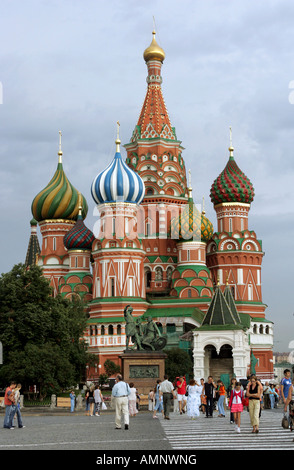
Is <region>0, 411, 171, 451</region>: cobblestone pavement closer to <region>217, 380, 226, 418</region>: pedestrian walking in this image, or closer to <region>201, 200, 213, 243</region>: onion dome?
<region>217, 380, 226, 418</region>: pedestrian walking

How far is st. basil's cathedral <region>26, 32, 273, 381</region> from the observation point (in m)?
57.0

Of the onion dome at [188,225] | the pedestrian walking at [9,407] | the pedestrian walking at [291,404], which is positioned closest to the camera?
the pedestrian walking at [291,404]

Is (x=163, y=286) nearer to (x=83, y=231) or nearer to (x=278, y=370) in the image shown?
(x=83, y=231)

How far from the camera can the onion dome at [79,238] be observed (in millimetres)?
62781

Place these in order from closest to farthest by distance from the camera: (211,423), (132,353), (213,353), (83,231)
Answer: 1. (211,423)
2. (132,353)
3. (213,353)
4. (83,231)

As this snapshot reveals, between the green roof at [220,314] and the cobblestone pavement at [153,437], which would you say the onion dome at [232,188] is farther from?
the cobblestone pavement at [153,437]

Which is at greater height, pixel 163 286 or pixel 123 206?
pixel 123 206

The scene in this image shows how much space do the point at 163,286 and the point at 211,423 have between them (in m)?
41.6

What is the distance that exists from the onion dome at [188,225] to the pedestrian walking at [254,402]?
142 ft

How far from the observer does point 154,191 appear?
207ft

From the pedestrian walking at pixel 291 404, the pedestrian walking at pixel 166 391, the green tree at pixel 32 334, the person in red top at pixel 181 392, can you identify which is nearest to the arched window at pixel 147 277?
the green tree at pixel 32 334

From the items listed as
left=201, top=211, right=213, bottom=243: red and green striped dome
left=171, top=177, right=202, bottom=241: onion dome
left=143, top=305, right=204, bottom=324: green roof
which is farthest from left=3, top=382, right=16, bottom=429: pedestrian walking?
left=201, top=211, right=213, bottom=243: red and green striped dome
